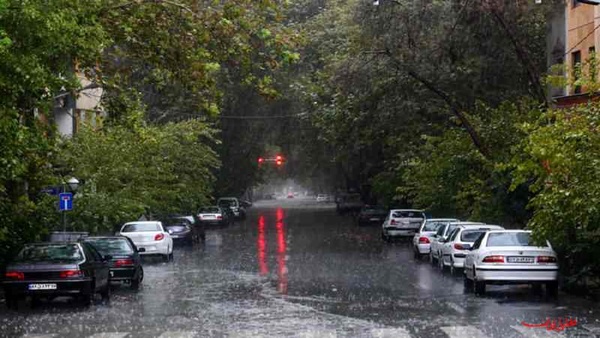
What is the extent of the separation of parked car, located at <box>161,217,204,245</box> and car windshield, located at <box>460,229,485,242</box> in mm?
20227

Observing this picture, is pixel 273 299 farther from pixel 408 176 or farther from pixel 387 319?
pixel 408 176

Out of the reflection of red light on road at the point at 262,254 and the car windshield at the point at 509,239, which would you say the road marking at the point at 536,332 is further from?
the reflection of red light on road at the point at 262,254

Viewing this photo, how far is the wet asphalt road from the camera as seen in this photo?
50.5 feet

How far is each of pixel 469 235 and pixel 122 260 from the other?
30.4 feet

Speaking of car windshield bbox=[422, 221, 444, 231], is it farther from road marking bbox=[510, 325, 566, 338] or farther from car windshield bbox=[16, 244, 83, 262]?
road marking bbox=[510, 325, 566, 338]

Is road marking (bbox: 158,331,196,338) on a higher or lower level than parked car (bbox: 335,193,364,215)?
lower

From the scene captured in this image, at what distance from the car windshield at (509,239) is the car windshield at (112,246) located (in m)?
9.07

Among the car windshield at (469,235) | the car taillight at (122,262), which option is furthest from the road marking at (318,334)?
the car windshield at (469,235)

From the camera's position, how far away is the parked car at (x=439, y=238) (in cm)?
2912

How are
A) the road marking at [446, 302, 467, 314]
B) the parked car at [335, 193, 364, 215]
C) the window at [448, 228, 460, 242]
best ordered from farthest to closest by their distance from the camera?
the parked car at [335, 193, 364, 215] → the window at [448, 228, 460, 242] → the road marking at [446, 302, 467, 314]

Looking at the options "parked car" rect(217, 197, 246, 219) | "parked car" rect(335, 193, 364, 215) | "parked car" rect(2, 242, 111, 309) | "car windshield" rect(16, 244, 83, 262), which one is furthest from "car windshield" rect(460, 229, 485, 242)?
"parked car" rect(335, 193, 364, 215)

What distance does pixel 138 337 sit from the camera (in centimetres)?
1479

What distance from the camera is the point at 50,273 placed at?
19.2 meters

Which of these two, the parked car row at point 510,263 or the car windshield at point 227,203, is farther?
the car windshield at point 227,203
